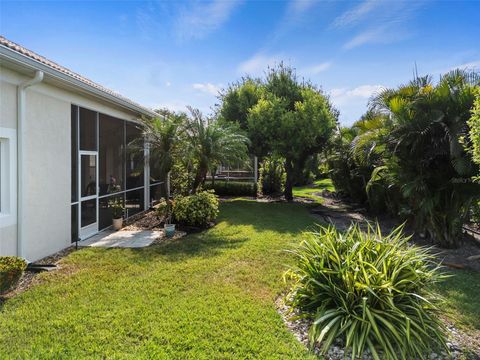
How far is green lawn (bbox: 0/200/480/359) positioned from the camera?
305 cm

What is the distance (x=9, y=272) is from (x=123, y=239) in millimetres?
3624

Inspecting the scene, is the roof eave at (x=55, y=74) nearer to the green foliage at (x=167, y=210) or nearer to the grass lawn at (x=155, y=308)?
the green foliage at (x=167, y=210)

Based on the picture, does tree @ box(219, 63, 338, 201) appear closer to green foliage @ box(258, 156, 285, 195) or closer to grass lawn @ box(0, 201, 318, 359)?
green foliage @ box(258, 156, 285, 195)

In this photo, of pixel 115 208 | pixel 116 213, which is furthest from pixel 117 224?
pixel 115 208

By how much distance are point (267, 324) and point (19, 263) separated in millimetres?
3799

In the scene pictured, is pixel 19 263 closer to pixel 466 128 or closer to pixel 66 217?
pixel 66 217

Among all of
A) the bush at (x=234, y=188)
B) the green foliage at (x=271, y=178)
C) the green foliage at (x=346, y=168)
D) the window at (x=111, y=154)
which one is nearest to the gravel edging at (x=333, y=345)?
the window at (x=111, y=154)

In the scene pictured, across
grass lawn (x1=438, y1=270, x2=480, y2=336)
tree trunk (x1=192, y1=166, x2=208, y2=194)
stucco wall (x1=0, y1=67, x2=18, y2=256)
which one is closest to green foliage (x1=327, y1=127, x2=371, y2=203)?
tree trunk (x1=192, y1=166, x2=208, y2=194)

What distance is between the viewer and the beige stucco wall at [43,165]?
5.26 metres

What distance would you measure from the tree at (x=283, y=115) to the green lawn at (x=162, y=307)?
7707 mm

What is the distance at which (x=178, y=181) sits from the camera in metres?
11.5

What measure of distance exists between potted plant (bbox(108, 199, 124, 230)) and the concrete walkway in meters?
0.31

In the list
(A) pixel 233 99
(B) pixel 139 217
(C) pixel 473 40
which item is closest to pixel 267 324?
(B) pixel 139 217

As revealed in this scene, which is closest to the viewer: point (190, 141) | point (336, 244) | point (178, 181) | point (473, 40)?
point (336, 244)
